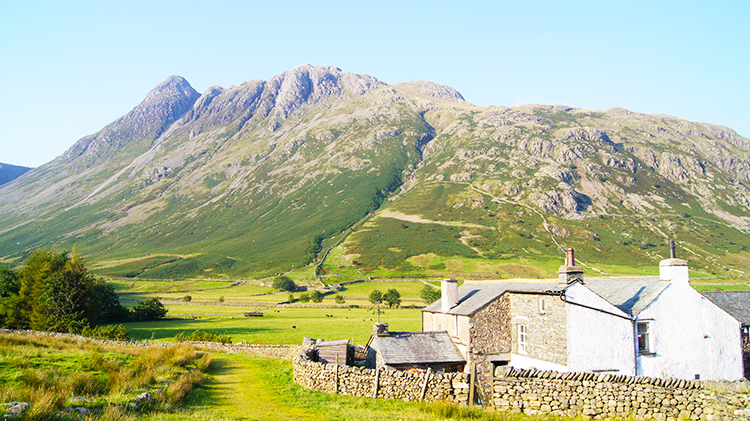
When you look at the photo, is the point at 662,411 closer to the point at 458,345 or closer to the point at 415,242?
the point at 458,345

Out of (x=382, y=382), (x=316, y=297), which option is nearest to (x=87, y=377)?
(x=382, y=382)

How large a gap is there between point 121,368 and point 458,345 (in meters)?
19.2

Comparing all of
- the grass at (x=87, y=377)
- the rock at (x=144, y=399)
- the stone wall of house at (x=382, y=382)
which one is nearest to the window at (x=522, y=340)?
the stone wall of house at (x=382, y=382)

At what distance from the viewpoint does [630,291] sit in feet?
86.0

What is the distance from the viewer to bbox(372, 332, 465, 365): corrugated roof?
83.9 ft

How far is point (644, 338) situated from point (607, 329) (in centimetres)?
273

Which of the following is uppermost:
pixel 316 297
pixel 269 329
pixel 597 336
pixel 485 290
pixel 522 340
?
pixel 485 290

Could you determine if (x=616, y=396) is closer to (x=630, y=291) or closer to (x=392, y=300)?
(x=630, y=291)

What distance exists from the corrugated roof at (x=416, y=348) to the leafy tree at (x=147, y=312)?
56629mm

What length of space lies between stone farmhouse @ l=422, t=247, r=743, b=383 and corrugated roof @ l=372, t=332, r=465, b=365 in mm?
891

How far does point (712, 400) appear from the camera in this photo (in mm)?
14133

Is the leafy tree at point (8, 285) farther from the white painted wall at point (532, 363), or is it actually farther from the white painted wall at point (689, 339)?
the white painted wall at point (689, 339)

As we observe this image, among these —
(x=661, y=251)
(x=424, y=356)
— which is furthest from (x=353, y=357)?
(x=661, y=251)

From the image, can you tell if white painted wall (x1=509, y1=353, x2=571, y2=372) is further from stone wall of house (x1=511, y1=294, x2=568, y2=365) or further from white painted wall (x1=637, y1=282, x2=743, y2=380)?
white painted wall (x1=637, y1=282, x2=743, y2=380)
